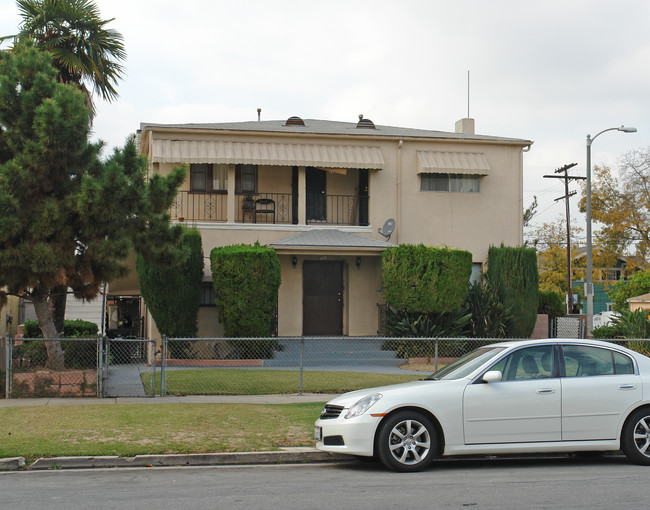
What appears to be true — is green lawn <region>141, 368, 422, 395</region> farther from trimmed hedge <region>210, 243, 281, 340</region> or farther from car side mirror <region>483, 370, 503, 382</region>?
car side mirror <region>483, 370, 503, 382</region>

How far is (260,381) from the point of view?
1510 cm

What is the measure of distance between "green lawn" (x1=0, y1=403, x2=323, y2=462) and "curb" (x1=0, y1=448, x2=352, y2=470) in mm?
164

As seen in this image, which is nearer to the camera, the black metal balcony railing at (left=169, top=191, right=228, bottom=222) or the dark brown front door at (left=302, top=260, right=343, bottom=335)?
the black metal balcony railing at (left=169, top=191, right=228, bottom=222)

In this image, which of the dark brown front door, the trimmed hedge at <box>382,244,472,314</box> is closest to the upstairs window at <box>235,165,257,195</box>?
the dark brown front door

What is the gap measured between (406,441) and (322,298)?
1415cm

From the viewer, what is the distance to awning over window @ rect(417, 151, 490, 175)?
22.2m

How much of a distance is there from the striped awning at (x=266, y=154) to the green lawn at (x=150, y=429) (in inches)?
393

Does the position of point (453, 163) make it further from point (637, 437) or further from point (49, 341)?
point (637, 437)

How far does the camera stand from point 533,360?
8.55 m

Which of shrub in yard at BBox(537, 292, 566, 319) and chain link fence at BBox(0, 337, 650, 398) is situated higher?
shrub in yard at BBox(537, 292, 566, 319)

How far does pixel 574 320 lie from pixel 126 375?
14542 millimetres

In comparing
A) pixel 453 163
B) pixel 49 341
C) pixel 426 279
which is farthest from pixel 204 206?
pixel 49 341

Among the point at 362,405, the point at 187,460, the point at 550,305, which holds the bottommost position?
the point at 187,460

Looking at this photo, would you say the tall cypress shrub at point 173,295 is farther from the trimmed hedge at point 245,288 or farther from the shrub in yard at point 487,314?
the shrub in yard at point 487,314
